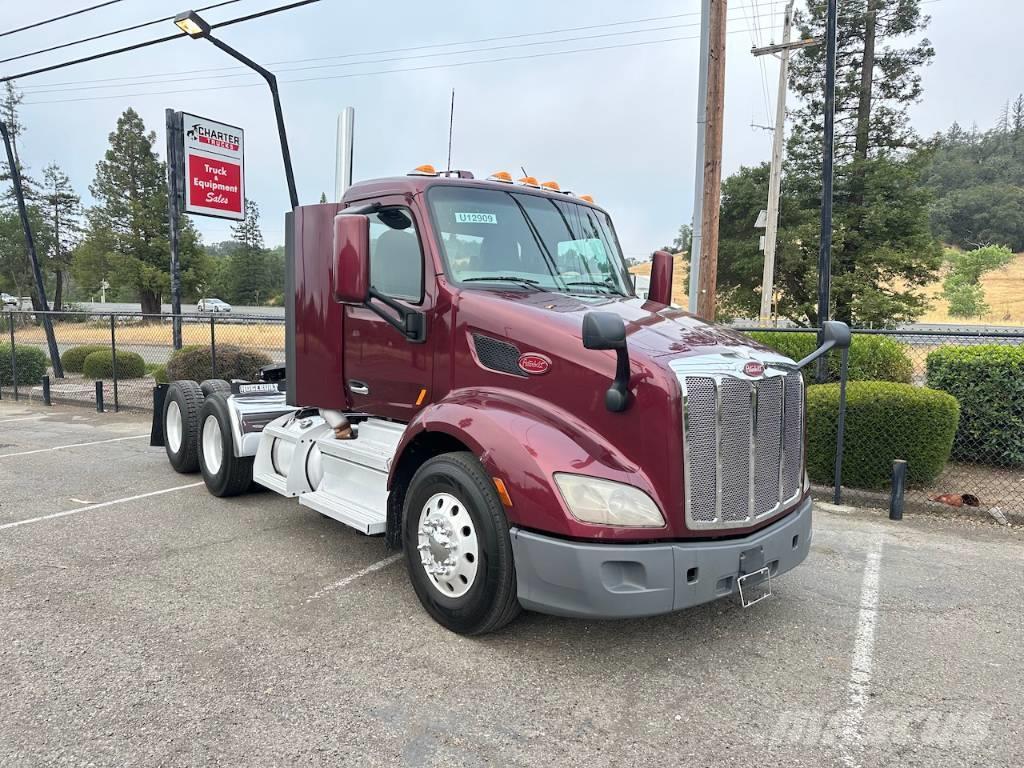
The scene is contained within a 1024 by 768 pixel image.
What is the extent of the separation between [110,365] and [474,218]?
1583cm

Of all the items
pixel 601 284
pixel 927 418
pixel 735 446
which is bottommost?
pixel 927 418

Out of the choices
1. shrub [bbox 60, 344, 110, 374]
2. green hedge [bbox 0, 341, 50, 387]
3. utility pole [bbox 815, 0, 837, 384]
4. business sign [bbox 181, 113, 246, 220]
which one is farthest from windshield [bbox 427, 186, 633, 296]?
shrub [bbox 60, 344, 110, 374]

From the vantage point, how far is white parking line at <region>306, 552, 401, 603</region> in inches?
171

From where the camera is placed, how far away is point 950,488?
23.0 feet

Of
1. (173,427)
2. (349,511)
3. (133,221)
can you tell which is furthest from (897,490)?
(133,221)

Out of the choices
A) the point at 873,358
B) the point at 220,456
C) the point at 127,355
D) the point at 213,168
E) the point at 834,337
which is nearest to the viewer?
the point at 834,337

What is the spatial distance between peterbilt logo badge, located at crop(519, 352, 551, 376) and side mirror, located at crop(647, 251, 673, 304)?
1998 mm

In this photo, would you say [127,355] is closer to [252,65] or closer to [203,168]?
[203,168]

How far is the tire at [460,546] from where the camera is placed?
348cm

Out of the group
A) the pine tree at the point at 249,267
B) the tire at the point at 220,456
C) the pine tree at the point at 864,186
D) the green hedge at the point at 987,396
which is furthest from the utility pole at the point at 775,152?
the pine tree at the point at 249,267

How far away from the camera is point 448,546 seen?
372 cm

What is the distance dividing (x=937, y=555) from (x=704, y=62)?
20.5 feet

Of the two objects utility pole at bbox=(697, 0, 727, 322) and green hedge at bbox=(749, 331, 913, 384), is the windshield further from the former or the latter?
green hedge at bbox=(749, 331, 913, 384)

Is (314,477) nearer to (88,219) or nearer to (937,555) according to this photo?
(937,555)
